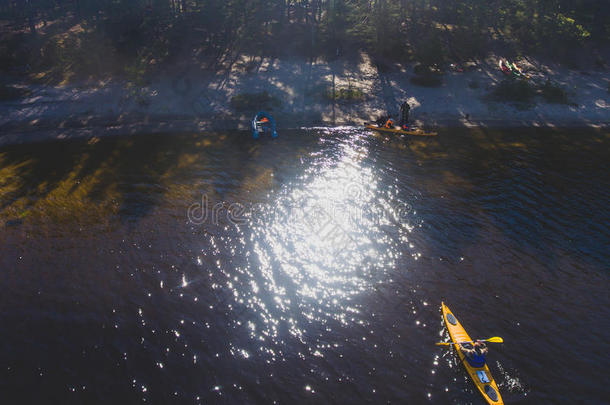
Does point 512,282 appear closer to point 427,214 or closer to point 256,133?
point 427,214

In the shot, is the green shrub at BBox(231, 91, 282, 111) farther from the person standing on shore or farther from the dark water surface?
the person standing on shore

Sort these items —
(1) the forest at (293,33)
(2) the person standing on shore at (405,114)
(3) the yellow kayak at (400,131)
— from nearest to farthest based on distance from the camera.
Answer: (3) the yellow kayak at (400,131), (2) the person standing on shore at (405,114), (1) the forest at (293,33)

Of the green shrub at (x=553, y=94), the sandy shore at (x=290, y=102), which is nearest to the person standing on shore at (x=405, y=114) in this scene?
the sandy shore at (x=290, y=102)

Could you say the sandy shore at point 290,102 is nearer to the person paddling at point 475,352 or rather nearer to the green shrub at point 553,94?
the green shrub at point 553,94

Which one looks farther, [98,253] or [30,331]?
[98,253]

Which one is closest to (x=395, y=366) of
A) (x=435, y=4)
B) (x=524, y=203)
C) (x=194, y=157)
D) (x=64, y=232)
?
(x=524, y=203)

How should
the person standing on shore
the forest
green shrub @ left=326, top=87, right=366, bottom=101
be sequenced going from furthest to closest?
1. the forest
2. green shrub @ left=326, top=87, right=366, bottom=101
3. the person standing on shore

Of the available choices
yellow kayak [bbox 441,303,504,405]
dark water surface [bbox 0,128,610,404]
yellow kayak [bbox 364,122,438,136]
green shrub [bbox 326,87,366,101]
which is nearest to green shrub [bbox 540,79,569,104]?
dark water surface [bbox 0,128,610,404]
